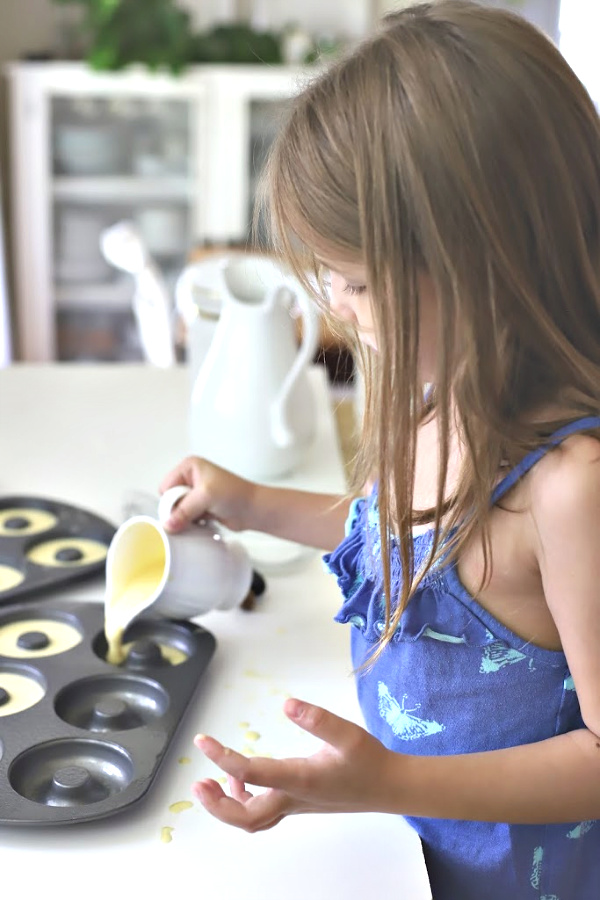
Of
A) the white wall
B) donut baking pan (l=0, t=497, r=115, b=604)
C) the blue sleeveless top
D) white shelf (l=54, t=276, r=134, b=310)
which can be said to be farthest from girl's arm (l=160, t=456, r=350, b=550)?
the white wall

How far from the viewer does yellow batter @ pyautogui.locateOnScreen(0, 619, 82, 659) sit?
33.9 inches

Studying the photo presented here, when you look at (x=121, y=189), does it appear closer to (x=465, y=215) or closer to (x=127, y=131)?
(x=127, y=131)

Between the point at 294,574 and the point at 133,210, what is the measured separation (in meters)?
2.88

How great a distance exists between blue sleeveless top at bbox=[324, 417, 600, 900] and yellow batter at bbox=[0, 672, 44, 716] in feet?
0.84

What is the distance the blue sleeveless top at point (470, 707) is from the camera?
74cm

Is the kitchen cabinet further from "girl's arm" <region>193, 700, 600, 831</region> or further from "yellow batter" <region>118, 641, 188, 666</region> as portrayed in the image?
"girl's arm" <region>193, 700, 600, 831</region>

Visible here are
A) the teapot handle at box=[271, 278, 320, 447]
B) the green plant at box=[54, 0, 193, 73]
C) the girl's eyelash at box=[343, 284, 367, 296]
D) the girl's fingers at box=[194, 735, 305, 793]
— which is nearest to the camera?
the girl's fingers at box=[194, 735, 305, 793]

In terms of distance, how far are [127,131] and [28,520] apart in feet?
9.21

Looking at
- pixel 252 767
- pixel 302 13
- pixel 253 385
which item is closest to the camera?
pixel 252 767

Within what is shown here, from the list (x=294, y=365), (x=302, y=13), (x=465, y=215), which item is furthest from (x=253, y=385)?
(x=302, y=13)

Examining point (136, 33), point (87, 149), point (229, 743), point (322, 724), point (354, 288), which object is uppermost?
point (136, 33)

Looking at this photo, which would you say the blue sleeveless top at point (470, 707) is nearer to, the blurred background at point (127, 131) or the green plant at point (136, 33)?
the blurred background at point (127, 131)

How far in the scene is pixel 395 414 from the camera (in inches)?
26.8

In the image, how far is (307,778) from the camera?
24.5 inches
